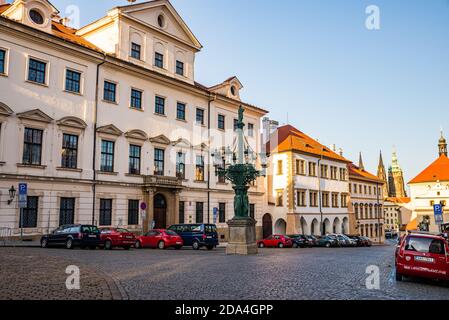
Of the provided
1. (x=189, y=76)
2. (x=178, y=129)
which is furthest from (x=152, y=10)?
(x=178, y=129)

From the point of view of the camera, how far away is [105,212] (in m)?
31.7

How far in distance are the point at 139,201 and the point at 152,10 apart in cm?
1618

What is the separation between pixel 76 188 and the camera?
97.7 feet

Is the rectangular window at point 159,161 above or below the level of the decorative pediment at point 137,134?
below

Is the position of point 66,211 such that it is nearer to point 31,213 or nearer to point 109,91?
point 31,213

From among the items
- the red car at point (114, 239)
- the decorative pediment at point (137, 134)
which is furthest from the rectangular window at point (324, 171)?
the red car at point (114, 239)

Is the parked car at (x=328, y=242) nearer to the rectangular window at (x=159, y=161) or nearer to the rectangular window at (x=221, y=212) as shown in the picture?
the rectangular window at (x=221, y=212)

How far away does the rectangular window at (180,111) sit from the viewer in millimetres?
38906

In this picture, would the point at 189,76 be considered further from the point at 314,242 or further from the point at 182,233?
the point at 314,242

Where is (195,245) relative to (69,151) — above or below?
below

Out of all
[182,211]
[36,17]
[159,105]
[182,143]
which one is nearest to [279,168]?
[182,143]

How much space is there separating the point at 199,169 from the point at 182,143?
11.0 feet

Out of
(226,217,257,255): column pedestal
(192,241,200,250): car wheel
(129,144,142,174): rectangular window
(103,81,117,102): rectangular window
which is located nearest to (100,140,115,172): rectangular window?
(129,144,142,174): rectangular window

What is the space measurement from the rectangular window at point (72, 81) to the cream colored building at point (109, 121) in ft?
0.33
